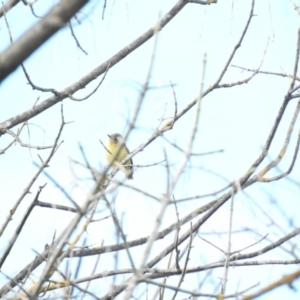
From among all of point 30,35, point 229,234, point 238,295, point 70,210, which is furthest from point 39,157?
point 30,35

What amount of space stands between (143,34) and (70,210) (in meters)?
1.45

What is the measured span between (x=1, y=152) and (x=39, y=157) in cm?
92

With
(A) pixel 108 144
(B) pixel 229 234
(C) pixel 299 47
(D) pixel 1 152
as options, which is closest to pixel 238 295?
(B) pixel 229 234

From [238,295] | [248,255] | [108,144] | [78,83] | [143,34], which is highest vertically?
[108,144]

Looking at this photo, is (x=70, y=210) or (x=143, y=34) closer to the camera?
(x=70, y=210)

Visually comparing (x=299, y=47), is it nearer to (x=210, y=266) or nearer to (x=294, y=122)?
(x=294, y=122)

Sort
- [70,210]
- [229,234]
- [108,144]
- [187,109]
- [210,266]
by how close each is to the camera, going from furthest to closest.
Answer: [108,144] < [187,109] < [70,210] < [210,266] < [229,234]

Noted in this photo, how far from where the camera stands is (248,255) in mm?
3498

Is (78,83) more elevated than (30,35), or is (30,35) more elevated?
(78,83)

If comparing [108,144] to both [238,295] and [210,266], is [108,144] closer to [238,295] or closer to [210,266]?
[210,266]

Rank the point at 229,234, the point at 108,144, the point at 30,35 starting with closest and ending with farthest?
the point at 30,35
the point at 229,234
the point at 108,144

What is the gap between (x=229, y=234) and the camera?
2.91m

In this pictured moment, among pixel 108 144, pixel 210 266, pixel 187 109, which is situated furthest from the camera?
pixel 108 144

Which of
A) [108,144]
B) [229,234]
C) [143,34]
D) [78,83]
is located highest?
[108,144]
